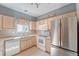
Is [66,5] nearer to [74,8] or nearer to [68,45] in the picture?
[74,8]

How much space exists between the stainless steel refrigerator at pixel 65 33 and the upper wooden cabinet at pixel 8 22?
77 cm

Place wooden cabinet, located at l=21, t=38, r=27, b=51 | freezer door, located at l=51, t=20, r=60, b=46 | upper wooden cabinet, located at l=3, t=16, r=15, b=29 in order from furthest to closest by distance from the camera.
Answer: freezer door, located at l=51, t=20, r=60, b=46 → wooden cabinet, located at l=21, t=38, r=27, b=51 → upper wooden cabinet, located at l=3, t=16, r=15, b=29

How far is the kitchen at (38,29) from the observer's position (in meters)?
1.51

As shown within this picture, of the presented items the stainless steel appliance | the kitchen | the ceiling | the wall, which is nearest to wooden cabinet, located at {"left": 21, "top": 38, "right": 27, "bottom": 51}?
the kitchen

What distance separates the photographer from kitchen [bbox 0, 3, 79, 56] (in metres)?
1.51

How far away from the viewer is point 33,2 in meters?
1.56

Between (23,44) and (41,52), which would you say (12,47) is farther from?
(41,52)

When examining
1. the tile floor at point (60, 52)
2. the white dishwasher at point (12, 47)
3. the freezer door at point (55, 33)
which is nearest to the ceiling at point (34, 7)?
the freezer door at point (55, 33)

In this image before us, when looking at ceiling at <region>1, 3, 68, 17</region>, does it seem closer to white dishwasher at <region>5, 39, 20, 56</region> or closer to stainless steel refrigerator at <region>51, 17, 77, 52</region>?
stainless steel refrigerator at <region>51, 17, 77, 52</region>

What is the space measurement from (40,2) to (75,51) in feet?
3.57

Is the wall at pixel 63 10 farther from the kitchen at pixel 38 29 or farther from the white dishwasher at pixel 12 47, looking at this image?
the white dishwasher at pixel 12 47

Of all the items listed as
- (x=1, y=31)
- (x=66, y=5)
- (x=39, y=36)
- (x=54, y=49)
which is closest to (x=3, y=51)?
(x=1, y=31)

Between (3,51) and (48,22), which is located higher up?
(48,22)

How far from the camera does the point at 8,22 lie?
60.0 inches
